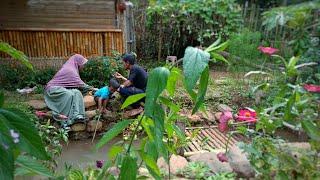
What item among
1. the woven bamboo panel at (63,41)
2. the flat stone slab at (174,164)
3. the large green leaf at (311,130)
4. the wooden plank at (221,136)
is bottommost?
the wooden plank at (221,136)

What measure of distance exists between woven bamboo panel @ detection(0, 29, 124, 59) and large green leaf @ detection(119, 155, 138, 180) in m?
6.89

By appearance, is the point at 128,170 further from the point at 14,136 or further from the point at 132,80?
the point at 132,80

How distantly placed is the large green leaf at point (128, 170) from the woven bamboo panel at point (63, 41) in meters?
6.89

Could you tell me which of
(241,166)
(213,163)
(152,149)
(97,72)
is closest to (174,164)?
(213,163)

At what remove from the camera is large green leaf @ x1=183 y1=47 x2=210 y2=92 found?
26.5 inches

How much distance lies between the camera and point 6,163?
54cm

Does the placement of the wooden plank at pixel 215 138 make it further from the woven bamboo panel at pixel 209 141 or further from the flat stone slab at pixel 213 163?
the flat stone slab at pixel 213 163

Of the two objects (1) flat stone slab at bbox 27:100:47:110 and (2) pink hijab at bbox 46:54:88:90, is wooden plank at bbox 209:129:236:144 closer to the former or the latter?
(2) pink hijab at bbox 46:54:88:90

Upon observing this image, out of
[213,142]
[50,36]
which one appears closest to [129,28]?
[50,36]

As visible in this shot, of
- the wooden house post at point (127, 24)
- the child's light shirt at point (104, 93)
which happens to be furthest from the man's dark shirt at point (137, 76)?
the wooden house post at point (127, 24)

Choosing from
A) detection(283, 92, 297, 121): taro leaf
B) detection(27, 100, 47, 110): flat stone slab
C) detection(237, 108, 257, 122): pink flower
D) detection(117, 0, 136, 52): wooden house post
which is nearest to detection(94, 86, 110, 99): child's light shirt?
detection(27, 100, 47, 110): flat stone slab

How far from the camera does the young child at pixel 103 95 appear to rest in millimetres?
5402

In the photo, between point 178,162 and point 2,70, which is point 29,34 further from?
point 178,162

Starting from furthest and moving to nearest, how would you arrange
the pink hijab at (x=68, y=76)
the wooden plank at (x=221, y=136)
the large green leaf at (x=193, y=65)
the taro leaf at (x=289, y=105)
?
the pink hijab at (x=68, y=76)
the wooden plank at (x=221, y=136)
the taro leaf at (x=289, y=105)
the large green leaf at (x=193, y=65)
